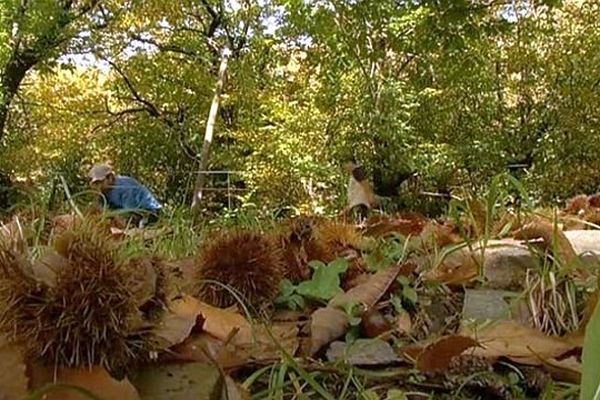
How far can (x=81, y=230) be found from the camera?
1.61 ft

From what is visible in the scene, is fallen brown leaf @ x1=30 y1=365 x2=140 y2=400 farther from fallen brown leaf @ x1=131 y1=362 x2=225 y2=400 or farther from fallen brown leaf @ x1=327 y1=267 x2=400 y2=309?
fallen brown leaf @ x1=327 y1=267 x2=400 y2=309

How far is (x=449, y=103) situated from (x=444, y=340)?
9.20 meters

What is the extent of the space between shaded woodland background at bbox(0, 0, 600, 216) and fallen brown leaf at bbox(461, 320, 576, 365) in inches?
227

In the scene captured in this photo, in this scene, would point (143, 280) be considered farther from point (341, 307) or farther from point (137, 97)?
point (137, 97)

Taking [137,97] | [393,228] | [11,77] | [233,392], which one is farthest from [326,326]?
[137,97]

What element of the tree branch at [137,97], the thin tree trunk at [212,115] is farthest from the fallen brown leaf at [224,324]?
the tree branch at [137,97]

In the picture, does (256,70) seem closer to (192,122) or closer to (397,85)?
(192,122)

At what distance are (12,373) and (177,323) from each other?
122mm

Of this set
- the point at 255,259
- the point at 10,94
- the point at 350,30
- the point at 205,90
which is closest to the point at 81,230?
the point at 255,259

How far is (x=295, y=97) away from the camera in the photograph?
33.6ft

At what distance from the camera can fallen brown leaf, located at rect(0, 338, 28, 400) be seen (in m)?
0.44

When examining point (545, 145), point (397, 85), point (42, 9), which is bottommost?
point (545, 145)

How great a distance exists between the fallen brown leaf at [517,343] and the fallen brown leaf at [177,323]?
0.70ft

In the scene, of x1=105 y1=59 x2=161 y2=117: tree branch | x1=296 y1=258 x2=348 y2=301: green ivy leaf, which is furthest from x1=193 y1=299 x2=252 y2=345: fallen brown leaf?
x1=105 y1=59 x2=161 y2=117: tree branch
